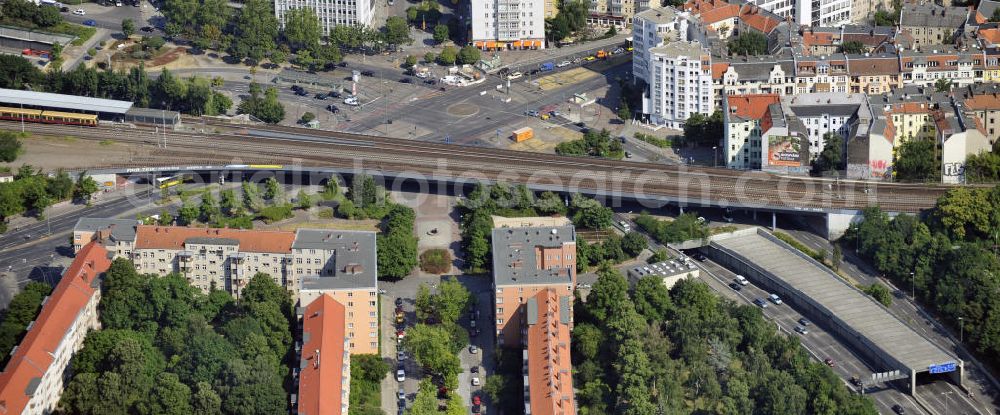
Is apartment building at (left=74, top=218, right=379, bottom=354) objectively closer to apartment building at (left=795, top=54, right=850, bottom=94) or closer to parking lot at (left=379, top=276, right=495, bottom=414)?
parking lot at (left=379, top=276, right=495, bottom=414)

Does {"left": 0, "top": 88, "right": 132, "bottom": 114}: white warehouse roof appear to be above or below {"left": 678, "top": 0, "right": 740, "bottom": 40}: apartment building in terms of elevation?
below

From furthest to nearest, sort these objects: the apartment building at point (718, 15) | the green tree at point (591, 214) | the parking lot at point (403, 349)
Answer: the apartment building at point (718, 15)
the green tree at point (591, 214)
the parking lot at point (403, 349)

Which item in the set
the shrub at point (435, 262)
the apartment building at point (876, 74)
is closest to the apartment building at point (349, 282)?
the shrub at point (435, 262)

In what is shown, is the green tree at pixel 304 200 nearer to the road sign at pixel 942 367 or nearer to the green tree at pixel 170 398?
the green tree at pixel 170 398

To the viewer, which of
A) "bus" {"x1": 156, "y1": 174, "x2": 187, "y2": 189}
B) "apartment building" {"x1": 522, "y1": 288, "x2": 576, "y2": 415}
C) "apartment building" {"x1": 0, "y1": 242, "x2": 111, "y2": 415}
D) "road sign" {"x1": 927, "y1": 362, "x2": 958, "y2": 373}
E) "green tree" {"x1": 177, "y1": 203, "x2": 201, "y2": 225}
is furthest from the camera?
"bus" {"x1": 156, "y1": 174, "x2": 187, "y2": 189}

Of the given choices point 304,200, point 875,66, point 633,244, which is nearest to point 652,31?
point 875,66

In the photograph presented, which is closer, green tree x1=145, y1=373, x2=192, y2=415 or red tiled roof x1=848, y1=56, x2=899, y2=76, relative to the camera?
green tree x1=145, y1=373, x2=192, y2=415

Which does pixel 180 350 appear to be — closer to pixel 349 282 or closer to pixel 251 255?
pixel 251 255

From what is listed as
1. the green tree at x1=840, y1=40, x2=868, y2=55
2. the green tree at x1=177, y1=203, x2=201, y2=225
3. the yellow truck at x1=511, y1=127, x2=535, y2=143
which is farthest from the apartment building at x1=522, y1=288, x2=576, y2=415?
the green tree at x1=840, y1=40, x2=868, y2=55
